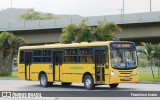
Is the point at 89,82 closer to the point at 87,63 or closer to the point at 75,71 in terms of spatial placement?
the point at 87,63

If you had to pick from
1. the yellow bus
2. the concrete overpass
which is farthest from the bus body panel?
the concrete overpass

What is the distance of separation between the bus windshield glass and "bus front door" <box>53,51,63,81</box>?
4384mm

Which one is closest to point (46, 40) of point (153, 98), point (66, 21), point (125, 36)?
point (66, 21)

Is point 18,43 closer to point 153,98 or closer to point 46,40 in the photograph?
point 46,40

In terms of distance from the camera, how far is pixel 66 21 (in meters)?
59.2

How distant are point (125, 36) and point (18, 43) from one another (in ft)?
41.9

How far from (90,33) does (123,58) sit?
2183cm

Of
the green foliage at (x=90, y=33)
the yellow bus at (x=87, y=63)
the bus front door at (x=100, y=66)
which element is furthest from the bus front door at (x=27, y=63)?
the green foliage at (x=90, y=33)

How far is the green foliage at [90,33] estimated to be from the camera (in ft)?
155

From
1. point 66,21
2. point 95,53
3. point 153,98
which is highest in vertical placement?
point 66,21

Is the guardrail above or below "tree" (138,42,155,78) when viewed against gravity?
above

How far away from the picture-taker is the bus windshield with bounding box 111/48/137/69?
26016 mm

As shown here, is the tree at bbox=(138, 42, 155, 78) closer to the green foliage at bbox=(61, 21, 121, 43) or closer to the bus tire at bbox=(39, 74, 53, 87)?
the green foliage at bbox=(61, 21, 121, 43)

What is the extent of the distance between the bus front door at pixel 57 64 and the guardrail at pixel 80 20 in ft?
73.9
